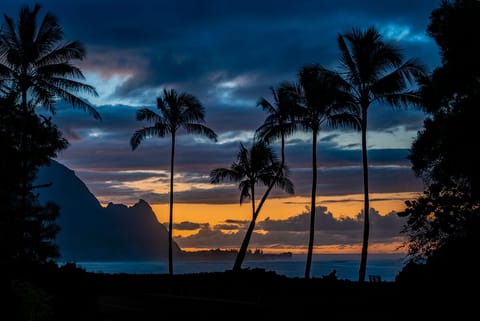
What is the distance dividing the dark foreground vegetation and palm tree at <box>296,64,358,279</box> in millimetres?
5873

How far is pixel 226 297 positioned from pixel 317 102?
1338 centimetres

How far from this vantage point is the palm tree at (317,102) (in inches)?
1208

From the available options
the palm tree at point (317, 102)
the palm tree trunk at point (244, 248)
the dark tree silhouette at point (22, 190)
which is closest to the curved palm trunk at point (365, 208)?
the palm tree at point (317, 102)

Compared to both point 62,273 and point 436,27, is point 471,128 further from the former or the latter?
point 62,273

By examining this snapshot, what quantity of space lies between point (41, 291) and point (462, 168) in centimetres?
1431

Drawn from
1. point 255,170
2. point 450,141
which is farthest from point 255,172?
point 450,141

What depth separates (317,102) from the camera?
3388 cm

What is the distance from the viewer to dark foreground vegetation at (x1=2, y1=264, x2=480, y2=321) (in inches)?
583

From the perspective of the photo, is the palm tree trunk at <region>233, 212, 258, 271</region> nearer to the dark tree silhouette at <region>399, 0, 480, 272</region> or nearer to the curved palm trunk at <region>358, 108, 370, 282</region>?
the curved palm trunk at <region>358, 108, 370, 282</region>

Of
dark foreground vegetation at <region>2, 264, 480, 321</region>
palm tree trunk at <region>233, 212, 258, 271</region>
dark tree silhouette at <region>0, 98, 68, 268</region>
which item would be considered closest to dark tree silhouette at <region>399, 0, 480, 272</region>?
dark foreground vegetation at <region>2, 264, 480, 321</region>

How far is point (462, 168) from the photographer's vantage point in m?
22.5

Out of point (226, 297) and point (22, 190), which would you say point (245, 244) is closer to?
point (226, 297)

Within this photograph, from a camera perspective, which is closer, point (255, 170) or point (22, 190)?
point (22, 190)

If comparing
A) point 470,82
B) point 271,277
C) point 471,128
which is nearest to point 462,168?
point 471,128
